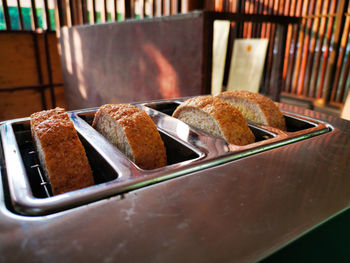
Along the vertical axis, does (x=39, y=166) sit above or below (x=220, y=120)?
below

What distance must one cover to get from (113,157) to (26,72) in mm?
Result: 4853

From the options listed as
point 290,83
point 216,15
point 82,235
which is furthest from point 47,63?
point 82,235

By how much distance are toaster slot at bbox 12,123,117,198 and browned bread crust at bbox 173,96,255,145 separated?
40 cm

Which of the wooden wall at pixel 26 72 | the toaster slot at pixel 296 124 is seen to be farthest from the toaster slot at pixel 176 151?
the wooden wall at pixel 26 72

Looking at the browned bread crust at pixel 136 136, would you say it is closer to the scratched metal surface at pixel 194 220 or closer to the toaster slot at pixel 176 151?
the toaster slot at pixel 176 151

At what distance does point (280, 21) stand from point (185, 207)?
6.83 ft

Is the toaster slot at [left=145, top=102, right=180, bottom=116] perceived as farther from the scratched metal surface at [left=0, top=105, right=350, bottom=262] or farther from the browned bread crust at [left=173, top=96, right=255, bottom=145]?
the scratched metal surface at [left=0, top=105, right=350, bottom=262]

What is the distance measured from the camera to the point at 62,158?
0.65m

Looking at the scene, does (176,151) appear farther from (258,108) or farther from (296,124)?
(296,124)

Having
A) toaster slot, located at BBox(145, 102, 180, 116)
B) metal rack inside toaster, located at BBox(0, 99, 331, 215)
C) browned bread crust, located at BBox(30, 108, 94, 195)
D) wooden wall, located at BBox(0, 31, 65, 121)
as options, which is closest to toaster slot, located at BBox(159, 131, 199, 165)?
metal rack inside toaster, located at BBox(0, 99, 331, 215)

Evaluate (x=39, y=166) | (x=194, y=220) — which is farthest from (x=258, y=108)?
(x=39, y=166)

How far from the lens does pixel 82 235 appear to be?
440mm

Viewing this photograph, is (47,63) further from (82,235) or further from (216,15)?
(82,235)

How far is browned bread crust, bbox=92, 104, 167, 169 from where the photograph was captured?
0.78 meters
